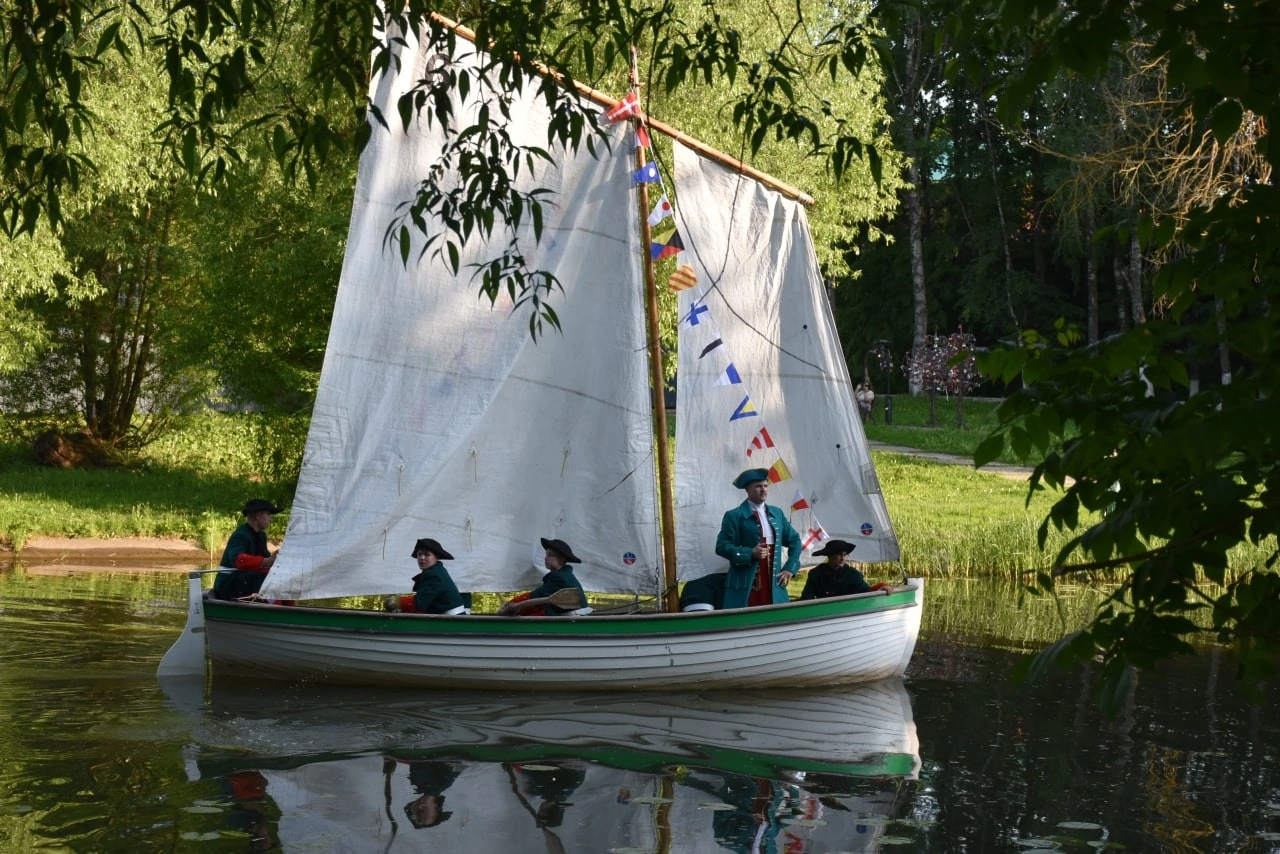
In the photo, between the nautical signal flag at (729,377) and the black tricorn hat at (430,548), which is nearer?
the black tricorn hat at (430,548)

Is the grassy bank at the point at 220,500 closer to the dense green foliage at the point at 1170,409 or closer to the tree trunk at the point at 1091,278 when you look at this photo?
the tree trunk at the point at 1091,278

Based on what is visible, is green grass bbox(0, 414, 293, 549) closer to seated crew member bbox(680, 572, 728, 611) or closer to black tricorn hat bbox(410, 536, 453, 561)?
black tricorn hat bbox(410, 536, 453, 561)

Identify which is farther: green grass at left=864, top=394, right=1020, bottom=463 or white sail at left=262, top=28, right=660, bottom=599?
green grass at left=864, top=394, right=1020, bottom=463

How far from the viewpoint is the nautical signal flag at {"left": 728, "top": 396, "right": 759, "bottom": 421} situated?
43.3 feet

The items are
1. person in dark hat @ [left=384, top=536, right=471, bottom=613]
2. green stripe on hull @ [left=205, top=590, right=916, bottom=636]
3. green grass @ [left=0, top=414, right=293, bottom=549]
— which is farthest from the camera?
green grass @ [left=0, top=414, right=293, bottom=549]

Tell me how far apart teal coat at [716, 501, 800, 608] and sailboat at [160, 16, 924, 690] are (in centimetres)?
A: 41

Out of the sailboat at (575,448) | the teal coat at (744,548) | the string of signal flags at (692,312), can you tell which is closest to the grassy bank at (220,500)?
the string of signal flags at (692,312)

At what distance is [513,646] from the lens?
39.7ft

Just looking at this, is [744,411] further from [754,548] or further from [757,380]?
[754,548]

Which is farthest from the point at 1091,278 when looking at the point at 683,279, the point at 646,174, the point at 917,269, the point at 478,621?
the point at 478,621

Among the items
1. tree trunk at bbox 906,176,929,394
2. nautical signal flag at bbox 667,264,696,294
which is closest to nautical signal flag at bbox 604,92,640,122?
nautical signal flag at bbox 667,264,696,294

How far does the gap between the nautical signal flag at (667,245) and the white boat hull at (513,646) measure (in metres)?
3.13

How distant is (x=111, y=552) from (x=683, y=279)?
11.0 meters

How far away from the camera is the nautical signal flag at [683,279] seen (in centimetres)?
1293
